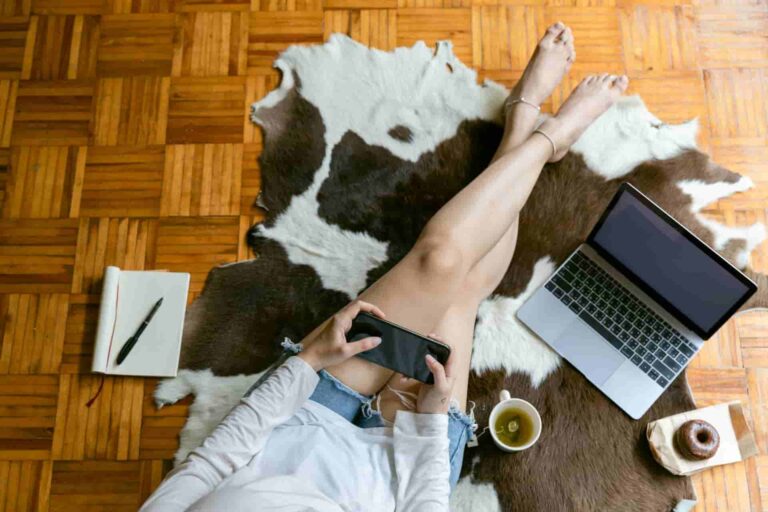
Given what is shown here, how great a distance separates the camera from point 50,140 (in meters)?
1.50

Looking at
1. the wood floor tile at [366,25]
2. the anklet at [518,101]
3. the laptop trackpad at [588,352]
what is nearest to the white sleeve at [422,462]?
the laptop trackpad at [588,352]

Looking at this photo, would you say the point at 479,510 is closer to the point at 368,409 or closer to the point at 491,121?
the point at 368,409

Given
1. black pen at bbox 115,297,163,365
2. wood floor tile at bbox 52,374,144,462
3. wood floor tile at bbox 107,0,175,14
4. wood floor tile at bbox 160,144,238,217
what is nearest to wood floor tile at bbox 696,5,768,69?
wood floor tile at bbox 160,144,238,217

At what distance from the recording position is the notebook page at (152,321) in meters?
1.33

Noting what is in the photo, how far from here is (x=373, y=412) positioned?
103 cm

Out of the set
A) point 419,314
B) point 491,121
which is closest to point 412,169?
point 491,121

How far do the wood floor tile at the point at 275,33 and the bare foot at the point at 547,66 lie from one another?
503 millimetres

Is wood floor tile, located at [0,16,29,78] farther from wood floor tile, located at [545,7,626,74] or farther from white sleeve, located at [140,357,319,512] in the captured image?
wood floor tile, located at [545,7,626,74]

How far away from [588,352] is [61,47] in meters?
1.42

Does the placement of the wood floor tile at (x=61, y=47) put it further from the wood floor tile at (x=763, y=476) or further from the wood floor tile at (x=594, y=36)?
the wood floor tile at (x=763, y=476)

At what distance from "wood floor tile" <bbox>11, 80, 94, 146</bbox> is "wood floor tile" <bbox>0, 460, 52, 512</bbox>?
28.4 inches

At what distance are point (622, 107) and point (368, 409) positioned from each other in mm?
904

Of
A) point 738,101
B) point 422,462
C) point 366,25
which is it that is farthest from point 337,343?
point 738,101

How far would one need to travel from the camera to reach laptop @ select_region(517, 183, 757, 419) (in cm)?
113
